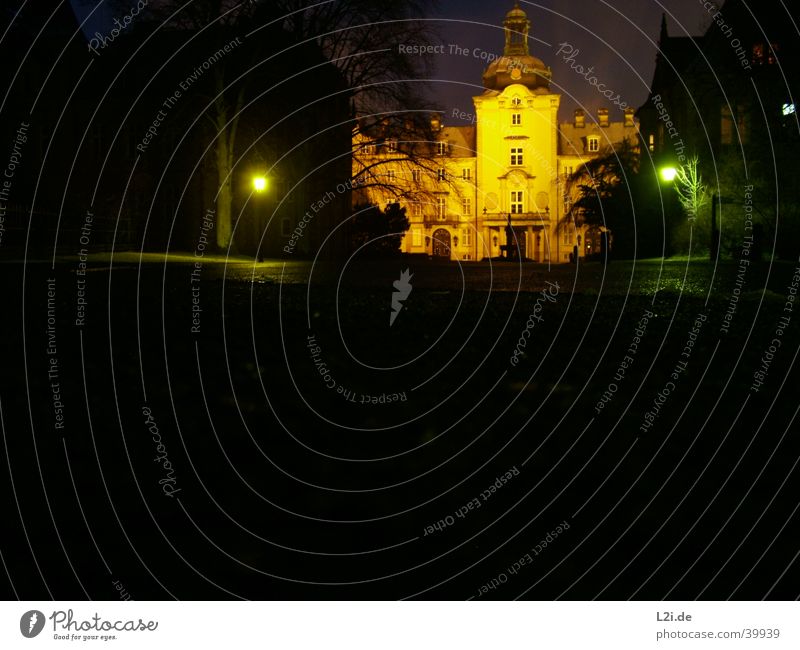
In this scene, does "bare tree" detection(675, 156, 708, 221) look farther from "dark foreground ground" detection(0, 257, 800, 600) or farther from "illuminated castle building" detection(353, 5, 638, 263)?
"illuminated castle building" detection(353, 5, 638, 263)

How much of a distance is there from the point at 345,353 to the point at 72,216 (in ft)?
92.8

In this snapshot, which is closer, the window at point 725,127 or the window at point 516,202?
the window at point 725,127

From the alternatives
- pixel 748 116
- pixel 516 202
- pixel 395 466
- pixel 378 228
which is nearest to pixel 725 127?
pixel 748 116

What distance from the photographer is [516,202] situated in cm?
7144

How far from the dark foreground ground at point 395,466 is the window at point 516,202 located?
62865 millimetres

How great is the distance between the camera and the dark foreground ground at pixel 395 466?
3.78m

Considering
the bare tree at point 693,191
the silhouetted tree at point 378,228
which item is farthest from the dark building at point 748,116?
the silhouetted tree at point 378,228

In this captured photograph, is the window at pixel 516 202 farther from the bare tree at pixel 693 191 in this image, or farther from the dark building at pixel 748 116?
the bare tree at pixel 693 191

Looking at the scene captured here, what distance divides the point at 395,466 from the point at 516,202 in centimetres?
6802

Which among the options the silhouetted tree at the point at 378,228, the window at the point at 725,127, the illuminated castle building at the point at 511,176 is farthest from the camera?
the illuminated castle building at the point at 511,176

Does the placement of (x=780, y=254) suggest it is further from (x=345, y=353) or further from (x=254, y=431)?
(x=254, y=431)

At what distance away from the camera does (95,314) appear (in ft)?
35.0

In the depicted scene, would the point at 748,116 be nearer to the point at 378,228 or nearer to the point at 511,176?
the point at 378,228
